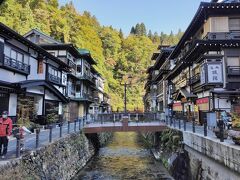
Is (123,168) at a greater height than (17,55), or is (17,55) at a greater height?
(17,55)

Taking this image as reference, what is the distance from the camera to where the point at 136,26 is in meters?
153

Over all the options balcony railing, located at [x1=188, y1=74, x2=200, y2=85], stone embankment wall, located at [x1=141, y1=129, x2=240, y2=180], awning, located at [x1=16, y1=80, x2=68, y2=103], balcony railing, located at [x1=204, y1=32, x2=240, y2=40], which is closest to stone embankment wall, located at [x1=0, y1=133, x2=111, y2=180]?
awning, located at [x1=16, y1=80, x2=68, y2=103]

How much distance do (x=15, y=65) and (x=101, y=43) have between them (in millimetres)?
82393

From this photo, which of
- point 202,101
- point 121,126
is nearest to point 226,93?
point 202,101

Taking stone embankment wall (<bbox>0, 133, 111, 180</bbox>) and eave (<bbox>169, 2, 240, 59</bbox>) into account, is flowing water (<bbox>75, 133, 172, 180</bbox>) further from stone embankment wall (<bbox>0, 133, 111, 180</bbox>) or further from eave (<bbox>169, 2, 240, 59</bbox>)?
eave (<bbox>169, 2, 240, 59</bbox>)

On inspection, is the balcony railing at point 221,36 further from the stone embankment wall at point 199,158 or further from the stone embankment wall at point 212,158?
the stone embankment wall at point 212,158

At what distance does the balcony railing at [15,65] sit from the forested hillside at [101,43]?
91.2 feet

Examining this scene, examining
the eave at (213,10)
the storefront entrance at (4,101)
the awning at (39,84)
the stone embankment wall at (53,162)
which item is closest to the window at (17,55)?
the awning at (39,84)

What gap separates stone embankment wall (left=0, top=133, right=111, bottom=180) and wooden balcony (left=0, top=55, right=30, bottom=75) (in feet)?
22.9

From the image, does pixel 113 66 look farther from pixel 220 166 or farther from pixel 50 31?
pixel 220 166

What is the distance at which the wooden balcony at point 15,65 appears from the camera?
17.7 metres

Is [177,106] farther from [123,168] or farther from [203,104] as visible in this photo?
[123,168]

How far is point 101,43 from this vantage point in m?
99.8

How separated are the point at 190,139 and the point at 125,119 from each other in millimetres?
10355
